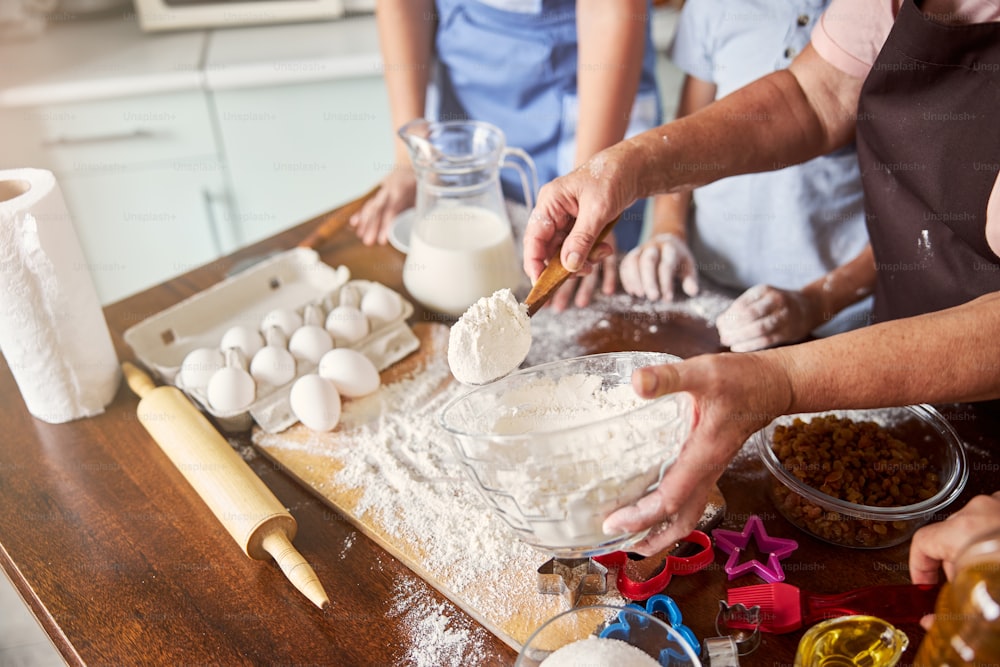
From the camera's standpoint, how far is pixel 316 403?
105cm

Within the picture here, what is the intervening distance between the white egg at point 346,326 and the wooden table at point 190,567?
0.21 meters

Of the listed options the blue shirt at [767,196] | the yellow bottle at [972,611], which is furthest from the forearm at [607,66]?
the yellow bottle at [972,611]

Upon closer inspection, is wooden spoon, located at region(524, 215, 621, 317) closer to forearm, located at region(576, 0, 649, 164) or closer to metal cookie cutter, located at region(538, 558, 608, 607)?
metal cookie cutter, located at region(538, 558, 608, 607)

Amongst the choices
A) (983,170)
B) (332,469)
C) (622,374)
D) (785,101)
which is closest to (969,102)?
(983,170)

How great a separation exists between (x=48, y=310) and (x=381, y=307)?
459 mm

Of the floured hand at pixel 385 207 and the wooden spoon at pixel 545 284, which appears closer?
the wooden spoon at pixel 545 284

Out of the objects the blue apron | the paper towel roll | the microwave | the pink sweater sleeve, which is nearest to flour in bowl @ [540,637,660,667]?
the paper towel roll

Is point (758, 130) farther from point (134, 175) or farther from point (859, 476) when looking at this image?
point (134, 175)

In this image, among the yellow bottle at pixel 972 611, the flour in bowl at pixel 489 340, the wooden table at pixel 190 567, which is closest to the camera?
the yellow bottle at pixel 972 611

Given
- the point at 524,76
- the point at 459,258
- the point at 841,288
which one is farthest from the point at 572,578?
the point at 524,76

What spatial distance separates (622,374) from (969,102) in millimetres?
579

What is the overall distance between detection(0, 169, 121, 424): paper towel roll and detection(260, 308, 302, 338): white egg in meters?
0.23

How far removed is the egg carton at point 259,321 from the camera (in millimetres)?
1088

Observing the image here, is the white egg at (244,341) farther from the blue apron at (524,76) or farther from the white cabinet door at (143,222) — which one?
the white cabinet door at (143,222)
